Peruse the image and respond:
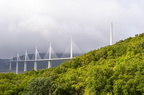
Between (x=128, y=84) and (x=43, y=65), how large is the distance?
167 ft

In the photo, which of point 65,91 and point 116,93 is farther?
point 65,91

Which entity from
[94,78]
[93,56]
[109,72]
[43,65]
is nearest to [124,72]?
[109,72]

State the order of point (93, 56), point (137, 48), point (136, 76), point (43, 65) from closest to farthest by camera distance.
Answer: point (136, 76), point (137, 48), point (93, 56), point (43, 65)

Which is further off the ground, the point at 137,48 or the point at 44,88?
the point at 137,48

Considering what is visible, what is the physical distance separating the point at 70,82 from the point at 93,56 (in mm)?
6941

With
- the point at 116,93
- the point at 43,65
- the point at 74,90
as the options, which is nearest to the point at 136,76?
the point at 116,93

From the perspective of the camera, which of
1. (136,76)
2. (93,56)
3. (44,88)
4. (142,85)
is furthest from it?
(93,56)

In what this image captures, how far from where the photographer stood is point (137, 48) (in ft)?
63.1

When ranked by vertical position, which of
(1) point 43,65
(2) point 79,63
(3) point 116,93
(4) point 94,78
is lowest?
(3) point 116,93

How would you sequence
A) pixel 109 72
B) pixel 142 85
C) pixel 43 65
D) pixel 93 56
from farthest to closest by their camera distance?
pixel 43 65 → pixel 93 56 → pixel 109 72 → pixel 142 85

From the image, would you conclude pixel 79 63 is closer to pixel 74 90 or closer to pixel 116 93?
pixel 74 90

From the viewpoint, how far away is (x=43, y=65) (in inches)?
2442

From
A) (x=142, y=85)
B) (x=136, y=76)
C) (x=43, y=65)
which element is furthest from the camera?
(x=43, y=65)

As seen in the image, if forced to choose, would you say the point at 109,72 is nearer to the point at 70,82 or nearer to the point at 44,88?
the point at 70,82
